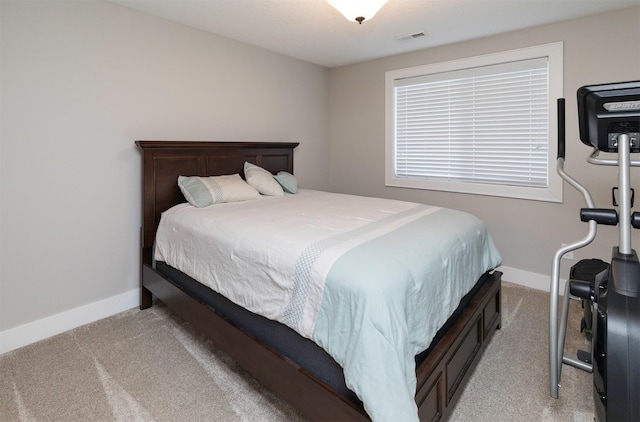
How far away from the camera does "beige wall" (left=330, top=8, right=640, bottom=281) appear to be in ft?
8.74

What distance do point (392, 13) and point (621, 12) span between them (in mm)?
1721

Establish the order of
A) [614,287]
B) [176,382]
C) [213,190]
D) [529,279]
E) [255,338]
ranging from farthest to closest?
[529,279] < [213,190] < [176,382] < [255,338] < [614,287]

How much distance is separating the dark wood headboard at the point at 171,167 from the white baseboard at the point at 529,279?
279 cm

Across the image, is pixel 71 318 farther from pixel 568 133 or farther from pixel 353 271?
pixel 568 133

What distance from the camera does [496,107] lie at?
325 centimetres

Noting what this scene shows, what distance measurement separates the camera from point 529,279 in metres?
3.19

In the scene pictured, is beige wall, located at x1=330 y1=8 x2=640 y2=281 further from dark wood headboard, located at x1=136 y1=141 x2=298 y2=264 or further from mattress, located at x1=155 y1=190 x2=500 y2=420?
dark wood headboard, located at x1=136 y1=141 x2=298 y2=264

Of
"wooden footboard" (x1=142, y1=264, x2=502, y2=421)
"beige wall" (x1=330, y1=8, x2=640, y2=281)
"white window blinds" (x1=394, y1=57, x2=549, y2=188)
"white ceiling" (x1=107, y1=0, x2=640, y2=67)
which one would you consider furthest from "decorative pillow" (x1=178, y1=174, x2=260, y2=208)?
"white window blinds" (x1=394, y1=57, x2=549, y2=188)

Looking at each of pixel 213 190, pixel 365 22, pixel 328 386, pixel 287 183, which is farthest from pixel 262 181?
pixel 328 386

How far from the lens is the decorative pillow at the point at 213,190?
105 inches

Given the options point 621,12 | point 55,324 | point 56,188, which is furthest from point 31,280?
point 621,12

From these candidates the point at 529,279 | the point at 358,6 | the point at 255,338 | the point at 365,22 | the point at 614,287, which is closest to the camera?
the point at 614,287

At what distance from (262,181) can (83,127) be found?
1423 millimetres

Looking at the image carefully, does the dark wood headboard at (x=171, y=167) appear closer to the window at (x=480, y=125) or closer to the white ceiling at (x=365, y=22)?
the white ceiling at (x=365, y=22)
